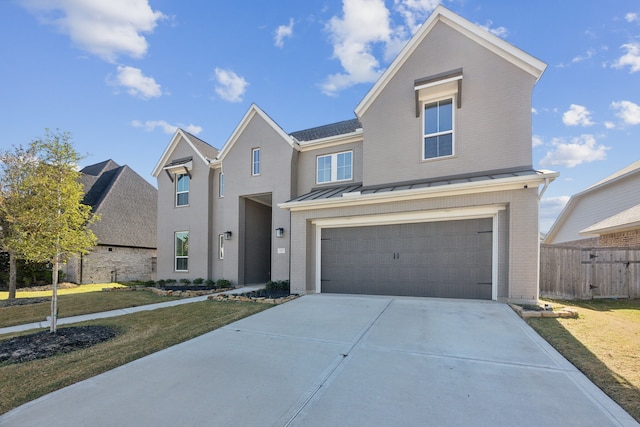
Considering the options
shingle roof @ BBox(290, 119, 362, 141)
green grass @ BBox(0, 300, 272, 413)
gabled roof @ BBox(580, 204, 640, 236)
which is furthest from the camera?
shingle roof @ BBox(290, 119, 362, 141)

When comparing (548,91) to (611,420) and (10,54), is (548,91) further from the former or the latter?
(10,54)

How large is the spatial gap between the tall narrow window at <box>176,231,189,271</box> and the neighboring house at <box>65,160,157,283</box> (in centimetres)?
623

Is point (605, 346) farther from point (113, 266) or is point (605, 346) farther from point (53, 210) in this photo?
point (113, 266)

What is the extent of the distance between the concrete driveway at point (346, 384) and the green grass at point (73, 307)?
20.3 feet

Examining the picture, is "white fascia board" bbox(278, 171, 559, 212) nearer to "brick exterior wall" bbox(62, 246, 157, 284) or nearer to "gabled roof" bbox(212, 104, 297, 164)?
"gabled roof" bbox(212, 104, 297, 164)

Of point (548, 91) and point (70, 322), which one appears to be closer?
point (70, 322)

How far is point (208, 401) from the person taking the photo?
3.41m

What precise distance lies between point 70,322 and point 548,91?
51.9 feet

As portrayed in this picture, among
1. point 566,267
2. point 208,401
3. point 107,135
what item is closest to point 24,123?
point 107,135

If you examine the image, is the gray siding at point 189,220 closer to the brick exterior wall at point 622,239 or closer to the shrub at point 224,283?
the shrub at point 224,283

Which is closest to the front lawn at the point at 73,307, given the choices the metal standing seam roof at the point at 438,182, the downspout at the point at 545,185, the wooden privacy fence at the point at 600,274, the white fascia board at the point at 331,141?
the metal standing seam roof at the point at 438,182

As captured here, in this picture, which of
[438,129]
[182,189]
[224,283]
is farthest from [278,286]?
[182,189]

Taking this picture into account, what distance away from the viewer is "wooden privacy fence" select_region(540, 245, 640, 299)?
10.0m

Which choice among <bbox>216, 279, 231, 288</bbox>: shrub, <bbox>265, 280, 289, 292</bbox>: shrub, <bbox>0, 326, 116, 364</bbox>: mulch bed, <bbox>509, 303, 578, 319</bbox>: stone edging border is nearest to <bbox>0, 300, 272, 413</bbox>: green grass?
<bbox>0, 326, 116, 364</bbox>: mulch bed
